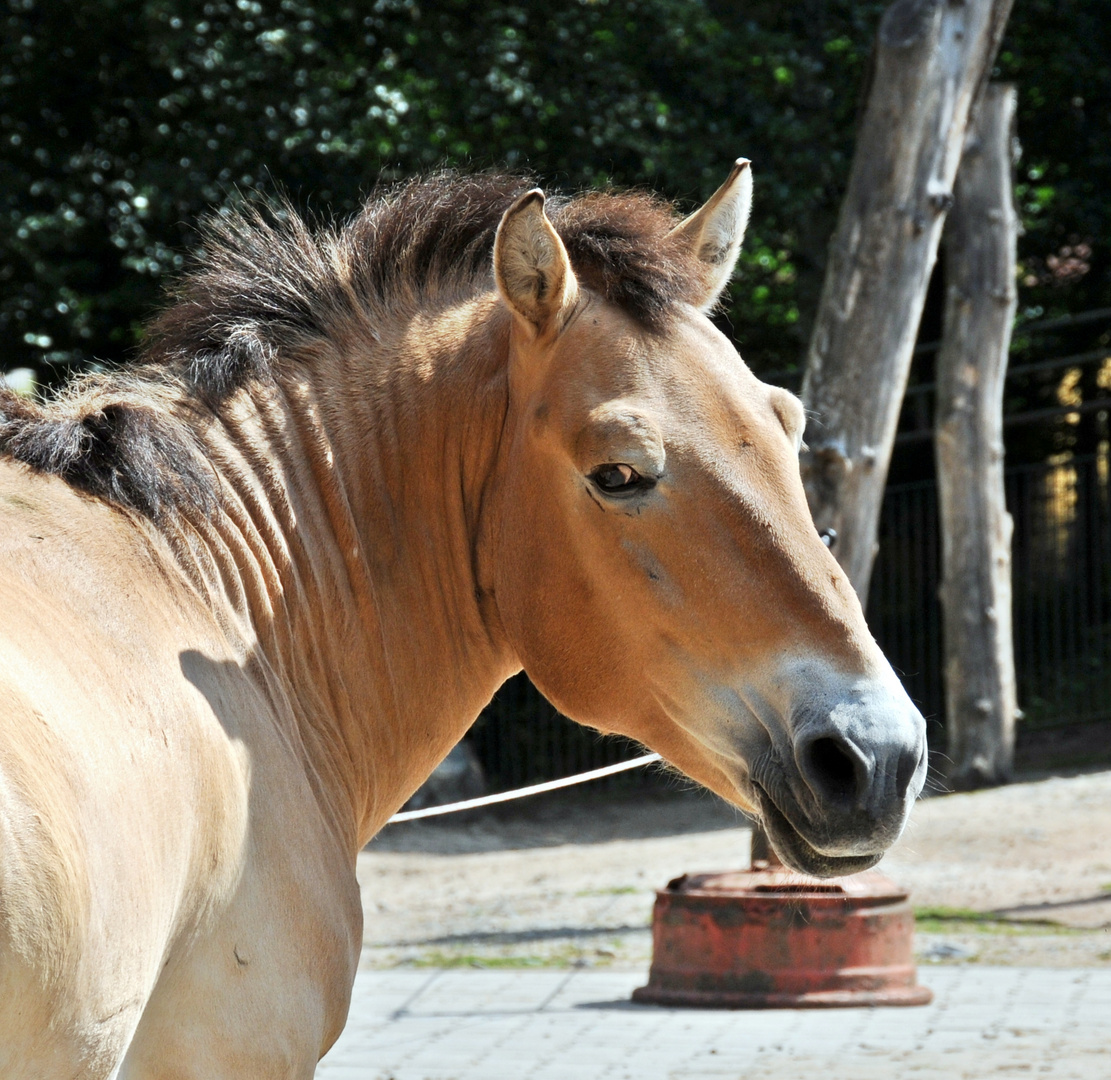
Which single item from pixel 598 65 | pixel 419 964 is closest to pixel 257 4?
pixel 598 65

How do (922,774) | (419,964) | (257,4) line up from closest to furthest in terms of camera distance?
1. (922,774)
2. (419,964)
3. (257,4)

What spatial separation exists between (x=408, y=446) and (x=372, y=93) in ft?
28.2

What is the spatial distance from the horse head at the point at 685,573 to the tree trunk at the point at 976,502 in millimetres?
7544

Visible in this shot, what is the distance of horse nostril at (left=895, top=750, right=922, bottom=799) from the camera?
1932 mm

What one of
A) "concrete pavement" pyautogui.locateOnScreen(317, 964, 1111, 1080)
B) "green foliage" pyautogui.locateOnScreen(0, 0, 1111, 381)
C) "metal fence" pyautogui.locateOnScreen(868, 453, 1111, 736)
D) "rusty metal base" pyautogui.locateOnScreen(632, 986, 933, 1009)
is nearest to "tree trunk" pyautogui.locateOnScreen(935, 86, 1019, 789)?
"green foliage" pyautogui.locateOnScreen(0, 0, 1111, 381)

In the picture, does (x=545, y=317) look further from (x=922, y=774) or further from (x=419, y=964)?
(x=419, y=964)

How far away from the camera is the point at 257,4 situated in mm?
10109

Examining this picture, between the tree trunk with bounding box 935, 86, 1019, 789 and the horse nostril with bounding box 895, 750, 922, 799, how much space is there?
791 centimetres

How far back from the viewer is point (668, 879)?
7.77m

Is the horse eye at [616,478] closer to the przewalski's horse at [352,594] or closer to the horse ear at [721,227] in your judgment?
the przewalski's horse at [352,594]

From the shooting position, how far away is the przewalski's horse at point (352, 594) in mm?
1680

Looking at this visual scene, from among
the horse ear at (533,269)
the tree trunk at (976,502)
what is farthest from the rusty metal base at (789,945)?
the tree trunk at (976,502)

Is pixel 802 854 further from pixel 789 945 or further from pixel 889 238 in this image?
pixel 889 238

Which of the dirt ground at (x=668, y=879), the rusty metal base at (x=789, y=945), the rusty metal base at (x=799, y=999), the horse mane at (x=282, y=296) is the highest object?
the horse mane at (x=282, y=296)
